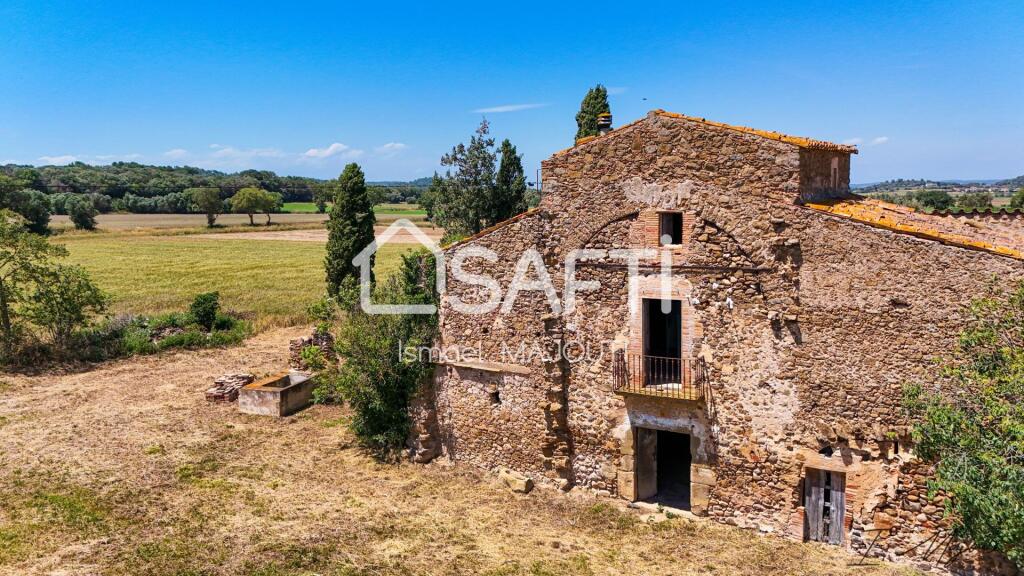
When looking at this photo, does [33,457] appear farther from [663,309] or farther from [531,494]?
[663,309]

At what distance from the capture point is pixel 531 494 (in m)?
15.3

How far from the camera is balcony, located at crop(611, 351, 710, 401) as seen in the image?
13.4 m

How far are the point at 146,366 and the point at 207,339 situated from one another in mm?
3409

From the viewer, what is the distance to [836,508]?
490 inches

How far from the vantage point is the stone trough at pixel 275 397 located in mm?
20734

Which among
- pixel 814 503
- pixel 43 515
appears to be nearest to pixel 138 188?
pixel 43 515

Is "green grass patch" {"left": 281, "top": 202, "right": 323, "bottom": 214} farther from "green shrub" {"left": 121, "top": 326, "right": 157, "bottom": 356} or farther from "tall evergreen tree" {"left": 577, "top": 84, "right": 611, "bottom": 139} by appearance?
"tall evergreen tree" {"left": 577, "top": 84, "right": 611, "bottom": 139}

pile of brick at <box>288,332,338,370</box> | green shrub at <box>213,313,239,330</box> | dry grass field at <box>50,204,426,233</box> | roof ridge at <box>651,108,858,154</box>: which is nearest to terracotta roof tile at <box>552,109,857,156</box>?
roof ridge at <box>651,108,858,154</box>

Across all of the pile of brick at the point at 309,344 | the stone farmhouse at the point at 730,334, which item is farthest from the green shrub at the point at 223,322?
the stone farmhouse at the point at 730,334

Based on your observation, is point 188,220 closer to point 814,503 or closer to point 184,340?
point 184,340

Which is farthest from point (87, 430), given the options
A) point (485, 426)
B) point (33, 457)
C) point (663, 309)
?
point (663, 309)

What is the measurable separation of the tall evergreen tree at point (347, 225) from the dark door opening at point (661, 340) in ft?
57.3

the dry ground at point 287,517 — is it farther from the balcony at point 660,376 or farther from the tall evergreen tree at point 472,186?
the tall evergreen tree at point 472,186

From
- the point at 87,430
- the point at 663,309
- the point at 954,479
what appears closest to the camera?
the point at 954,479
